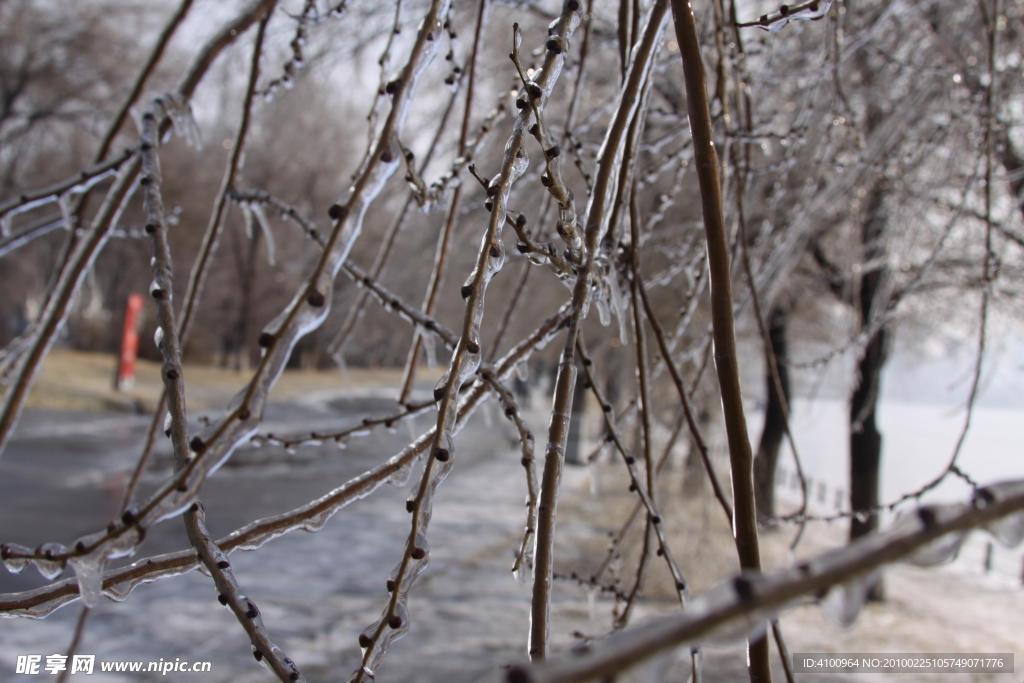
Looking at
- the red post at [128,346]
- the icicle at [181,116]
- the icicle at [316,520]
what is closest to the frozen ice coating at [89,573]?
the icicle at [316,520]

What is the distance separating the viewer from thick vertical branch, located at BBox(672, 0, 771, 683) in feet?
1.41

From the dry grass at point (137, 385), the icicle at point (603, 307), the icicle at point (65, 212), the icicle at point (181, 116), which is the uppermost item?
the icicle at point (181, 116)

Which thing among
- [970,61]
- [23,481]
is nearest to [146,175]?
[970,61]

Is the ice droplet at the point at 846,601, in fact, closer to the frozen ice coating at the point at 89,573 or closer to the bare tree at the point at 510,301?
the bare tree at the point at 510,301

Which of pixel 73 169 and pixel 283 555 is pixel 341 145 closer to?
pixel 73 169

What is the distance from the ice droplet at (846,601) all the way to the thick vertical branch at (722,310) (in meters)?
0.20

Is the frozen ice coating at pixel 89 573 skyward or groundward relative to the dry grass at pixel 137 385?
skyward

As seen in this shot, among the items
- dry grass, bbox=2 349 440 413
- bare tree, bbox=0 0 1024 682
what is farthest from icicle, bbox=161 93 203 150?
dry grass, bbox=2 349 440 413

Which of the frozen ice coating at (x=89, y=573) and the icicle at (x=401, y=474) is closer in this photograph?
the frozen ice coating at (x=89, y=573)

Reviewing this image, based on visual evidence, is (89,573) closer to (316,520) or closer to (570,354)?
(316,520)

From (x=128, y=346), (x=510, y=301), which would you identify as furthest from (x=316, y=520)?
(x=128, y=346)

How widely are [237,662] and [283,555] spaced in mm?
1686

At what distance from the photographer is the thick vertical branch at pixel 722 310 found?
1.41 ft

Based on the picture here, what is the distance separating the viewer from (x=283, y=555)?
5.00 meters
